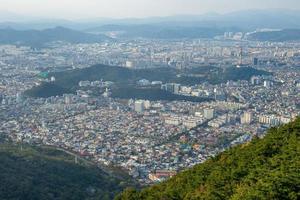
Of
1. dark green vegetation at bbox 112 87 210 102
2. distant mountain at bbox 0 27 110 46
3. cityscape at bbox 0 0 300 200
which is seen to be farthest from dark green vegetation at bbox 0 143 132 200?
distant mountain at bbox 0 27 110 46

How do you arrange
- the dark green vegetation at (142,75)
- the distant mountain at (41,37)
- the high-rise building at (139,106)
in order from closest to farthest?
the high-rise building at (139,106) < the dark green vegetation at (142,75) < the distant mountain at (41,37)

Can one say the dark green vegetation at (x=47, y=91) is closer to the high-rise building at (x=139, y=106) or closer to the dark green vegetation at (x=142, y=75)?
the dark green vegetation at (x=142, y=75)

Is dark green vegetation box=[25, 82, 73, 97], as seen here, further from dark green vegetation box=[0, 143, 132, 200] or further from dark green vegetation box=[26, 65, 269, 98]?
dark green vegetation box=[0, 143, 132, 200]

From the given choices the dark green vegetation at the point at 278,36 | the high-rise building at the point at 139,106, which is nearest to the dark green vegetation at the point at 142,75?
the high-rise building at the point at 139,106

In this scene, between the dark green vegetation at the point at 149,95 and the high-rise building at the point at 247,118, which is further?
the dark green vegetation at the point at 149,95

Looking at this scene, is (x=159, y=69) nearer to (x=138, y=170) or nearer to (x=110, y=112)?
(x=110, y=112)

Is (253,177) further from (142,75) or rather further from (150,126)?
(142,75)
